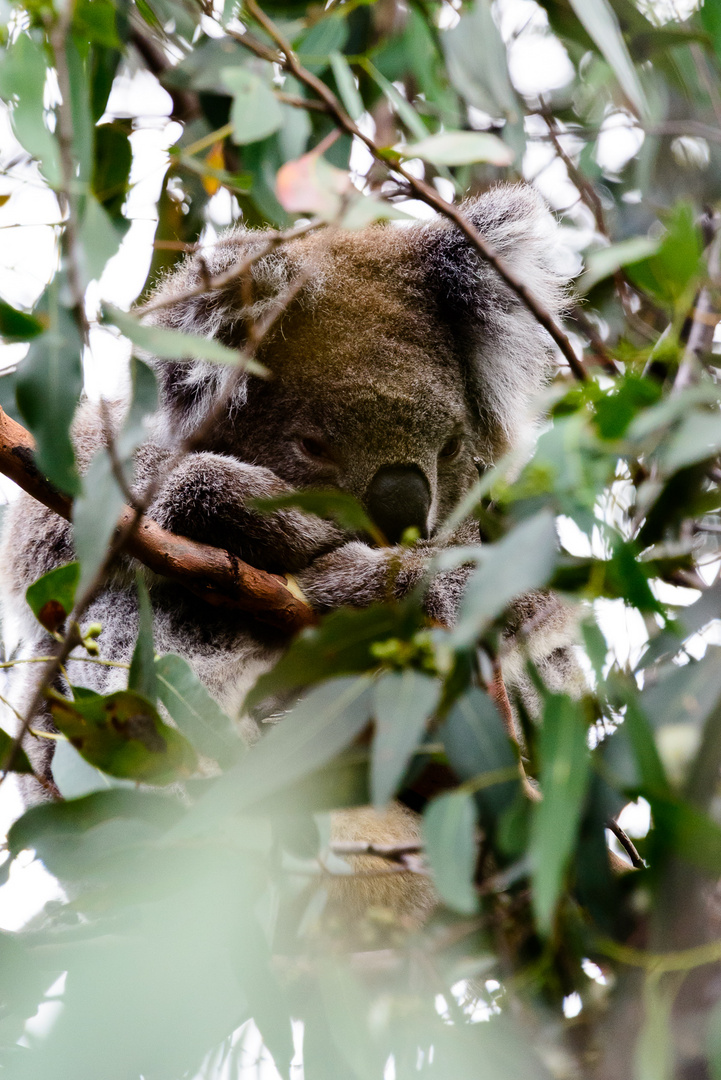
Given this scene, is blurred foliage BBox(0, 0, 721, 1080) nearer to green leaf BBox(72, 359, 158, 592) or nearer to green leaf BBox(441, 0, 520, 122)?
green leaf BBox(72, 359, 158, 592)

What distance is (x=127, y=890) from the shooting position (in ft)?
3.13

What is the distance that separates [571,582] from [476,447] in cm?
157

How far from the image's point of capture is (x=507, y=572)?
2.49 ft

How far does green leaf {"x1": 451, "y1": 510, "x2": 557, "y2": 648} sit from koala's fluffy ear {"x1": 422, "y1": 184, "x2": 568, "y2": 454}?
146cm

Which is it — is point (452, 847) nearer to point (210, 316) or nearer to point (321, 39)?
point (321, 39)

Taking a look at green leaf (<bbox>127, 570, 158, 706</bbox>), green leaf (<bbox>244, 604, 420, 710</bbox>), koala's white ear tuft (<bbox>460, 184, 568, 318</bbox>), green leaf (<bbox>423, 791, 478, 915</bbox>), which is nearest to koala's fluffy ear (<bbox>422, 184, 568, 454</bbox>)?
koala's white ear tuft (<bbox>460, 184, 568, 318</bbox>)

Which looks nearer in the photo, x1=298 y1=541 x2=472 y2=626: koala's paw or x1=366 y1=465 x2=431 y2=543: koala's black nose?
x1=298 y1=541 x2=472 y2=626: koala's paw

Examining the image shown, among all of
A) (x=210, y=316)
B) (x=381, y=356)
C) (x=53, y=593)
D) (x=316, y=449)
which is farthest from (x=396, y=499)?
(x=53, y=593)

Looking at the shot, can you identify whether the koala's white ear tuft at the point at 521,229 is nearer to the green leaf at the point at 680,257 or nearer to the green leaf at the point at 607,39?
the green leaf at the point at 607,39

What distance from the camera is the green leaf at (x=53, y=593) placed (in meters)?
1.40

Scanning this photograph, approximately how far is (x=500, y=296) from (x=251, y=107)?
1304mm

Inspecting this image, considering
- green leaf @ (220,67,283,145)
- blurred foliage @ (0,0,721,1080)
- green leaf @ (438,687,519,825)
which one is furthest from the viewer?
green leaf @ (220,67,283,145)

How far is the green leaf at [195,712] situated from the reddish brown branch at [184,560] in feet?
0.68

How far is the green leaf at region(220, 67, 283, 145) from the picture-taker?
1.04 m
